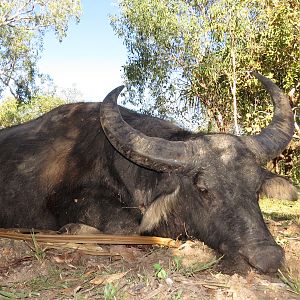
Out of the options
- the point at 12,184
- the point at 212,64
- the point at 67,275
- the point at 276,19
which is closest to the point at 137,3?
the point at 212,64

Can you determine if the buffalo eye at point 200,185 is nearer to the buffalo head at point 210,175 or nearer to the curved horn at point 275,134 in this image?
the buffalo head at point 210,175

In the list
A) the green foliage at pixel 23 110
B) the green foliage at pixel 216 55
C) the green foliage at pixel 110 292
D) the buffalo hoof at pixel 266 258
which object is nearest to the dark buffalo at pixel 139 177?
the buffalo hoof at pixel 266 258

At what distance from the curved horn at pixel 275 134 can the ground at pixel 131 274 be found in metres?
0.95

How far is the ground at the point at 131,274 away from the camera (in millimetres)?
2604

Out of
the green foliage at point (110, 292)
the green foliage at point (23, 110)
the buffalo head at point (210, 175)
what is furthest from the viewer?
the green foliage at point (23, 110)

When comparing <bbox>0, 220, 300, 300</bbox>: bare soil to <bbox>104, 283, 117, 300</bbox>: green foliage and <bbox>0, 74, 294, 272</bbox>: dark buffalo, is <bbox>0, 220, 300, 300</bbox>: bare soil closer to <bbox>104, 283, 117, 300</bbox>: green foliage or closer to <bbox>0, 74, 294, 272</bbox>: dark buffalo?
<bbox>104, 283, 117, 300</bbox>: green foliage

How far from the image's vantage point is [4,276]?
3061mm

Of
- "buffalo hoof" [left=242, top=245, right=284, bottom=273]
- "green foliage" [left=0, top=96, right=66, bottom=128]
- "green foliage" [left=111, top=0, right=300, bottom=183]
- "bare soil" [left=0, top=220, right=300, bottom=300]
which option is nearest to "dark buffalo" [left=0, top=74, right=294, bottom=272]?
"buffalo hoof" [left=242, top=245, right=284, bottom=273]

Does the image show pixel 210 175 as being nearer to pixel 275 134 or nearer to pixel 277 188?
pixel 277 188

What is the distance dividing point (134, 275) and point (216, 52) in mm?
14310

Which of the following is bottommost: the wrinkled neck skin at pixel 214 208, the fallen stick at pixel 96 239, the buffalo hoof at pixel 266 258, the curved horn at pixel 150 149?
the buffalo hoof at pixel 266 258

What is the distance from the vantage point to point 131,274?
2.95 meters

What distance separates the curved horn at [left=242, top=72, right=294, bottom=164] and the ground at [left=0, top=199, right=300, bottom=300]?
948mm

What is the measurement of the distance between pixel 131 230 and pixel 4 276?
1396 mm
